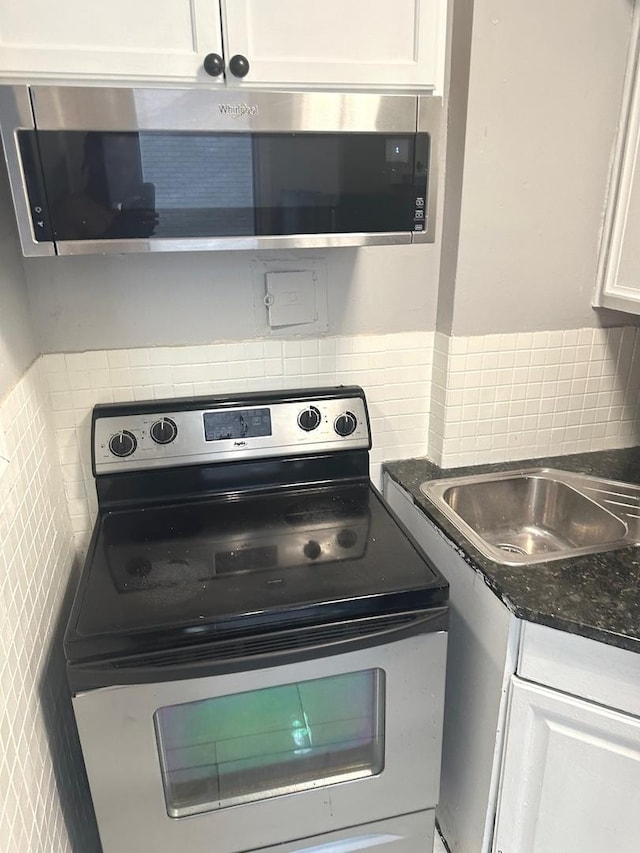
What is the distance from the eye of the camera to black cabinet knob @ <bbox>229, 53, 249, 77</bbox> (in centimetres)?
101

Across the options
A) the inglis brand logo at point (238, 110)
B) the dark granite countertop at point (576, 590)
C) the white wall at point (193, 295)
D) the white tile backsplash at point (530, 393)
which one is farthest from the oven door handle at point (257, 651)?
the inglis brand logo at point (238, 110)

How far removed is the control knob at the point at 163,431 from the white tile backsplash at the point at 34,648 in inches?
8.7

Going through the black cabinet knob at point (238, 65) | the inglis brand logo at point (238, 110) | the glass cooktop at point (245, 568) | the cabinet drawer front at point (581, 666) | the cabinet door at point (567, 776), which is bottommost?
the cabinet door at point (567, 776)

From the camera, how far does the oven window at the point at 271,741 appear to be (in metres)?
1.15

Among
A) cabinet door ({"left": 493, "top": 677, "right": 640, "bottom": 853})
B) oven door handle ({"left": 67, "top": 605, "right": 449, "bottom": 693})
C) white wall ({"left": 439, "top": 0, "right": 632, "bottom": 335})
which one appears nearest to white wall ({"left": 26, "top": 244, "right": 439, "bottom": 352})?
white wall ({"left": 439, "top": 0, "right": 632, "bottom": 335})

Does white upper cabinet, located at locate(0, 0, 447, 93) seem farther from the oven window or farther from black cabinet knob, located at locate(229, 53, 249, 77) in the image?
the oven window

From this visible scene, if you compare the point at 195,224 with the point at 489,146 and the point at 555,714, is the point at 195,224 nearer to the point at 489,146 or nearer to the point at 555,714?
the point at 489,146

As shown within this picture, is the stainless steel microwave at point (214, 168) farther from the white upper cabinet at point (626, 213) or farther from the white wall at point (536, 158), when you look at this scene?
the white upper cabinet at point (626, 213)

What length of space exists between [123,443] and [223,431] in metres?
0.22

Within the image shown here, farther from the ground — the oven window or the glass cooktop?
the glass cooktop

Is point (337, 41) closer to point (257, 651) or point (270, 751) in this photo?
point (257, 651)

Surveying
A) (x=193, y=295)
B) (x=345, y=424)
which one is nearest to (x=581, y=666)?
(x=345, y=424)

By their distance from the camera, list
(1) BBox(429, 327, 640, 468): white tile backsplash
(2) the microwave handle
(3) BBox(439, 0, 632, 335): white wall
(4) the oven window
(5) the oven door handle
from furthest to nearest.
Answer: (1) BBox(429, 327, 640, 468): white tile backsplash
(3) BBox(439, 0, 632, 335): white wall
(4) the oven window
(5) the oven door handle
(2) the microwave handle

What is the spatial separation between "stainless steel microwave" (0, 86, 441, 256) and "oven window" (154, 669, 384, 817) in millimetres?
798
